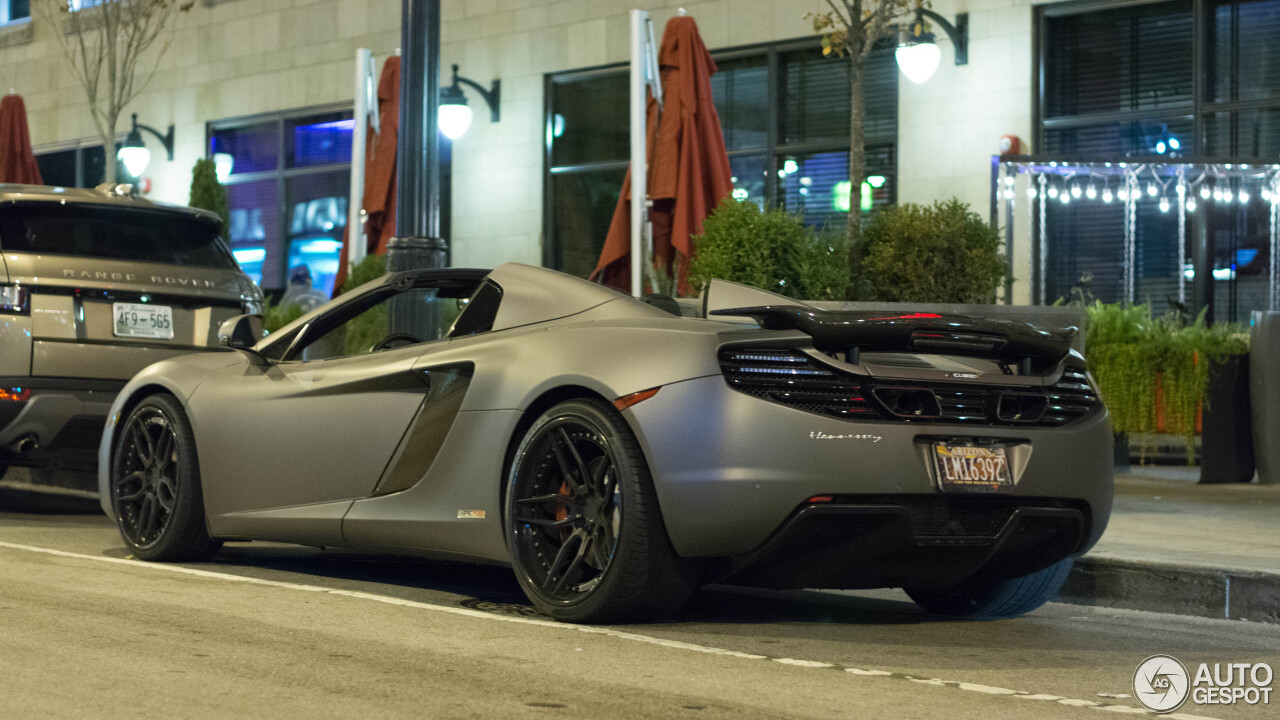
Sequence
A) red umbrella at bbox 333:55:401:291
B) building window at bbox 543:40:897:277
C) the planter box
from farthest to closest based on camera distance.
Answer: building window at bbox 543:40:897:277
red umbrella at bbox 333:55:401:291
the planter box

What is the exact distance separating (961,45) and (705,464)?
11103 mm

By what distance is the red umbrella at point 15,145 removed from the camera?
20.8 m

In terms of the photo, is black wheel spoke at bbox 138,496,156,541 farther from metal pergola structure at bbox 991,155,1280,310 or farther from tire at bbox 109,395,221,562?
metal pergola structure at bbox 991,155,1280,310

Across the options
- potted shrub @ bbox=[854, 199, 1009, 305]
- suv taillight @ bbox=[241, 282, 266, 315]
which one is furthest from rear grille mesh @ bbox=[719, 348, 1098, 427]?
potted shrub @ bbox=[854, 199, 1009, 305]

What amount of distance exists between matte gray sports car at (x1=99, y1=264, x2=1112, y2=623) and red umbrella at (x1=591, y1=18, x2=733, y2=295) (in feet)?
22.1

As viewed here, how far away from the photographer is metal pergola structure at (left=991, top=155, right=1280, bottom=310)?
46.3ft

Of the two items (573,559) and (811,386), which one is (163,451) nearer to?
(573,559)

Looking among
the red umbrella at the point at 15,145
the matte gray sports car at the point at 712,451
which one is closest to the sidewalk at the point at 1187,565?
the matte gray sports car at the point at 712,451

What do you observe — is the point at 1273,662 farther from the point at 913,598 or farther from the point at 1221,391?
the point at 1221,391

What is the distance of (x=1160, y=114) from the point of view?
14539 mm

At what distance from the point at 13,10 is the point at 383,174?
13.0 m

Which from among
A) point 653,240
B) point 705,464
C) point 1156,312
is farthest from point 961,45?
point 705,464

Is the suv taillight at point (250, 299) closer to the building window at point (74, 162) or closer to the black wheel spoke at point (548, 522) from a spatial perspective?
the black wheel spoke at point (548, 522)

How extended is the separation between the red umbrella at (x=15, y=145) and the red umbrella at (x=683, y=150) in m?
10.9
